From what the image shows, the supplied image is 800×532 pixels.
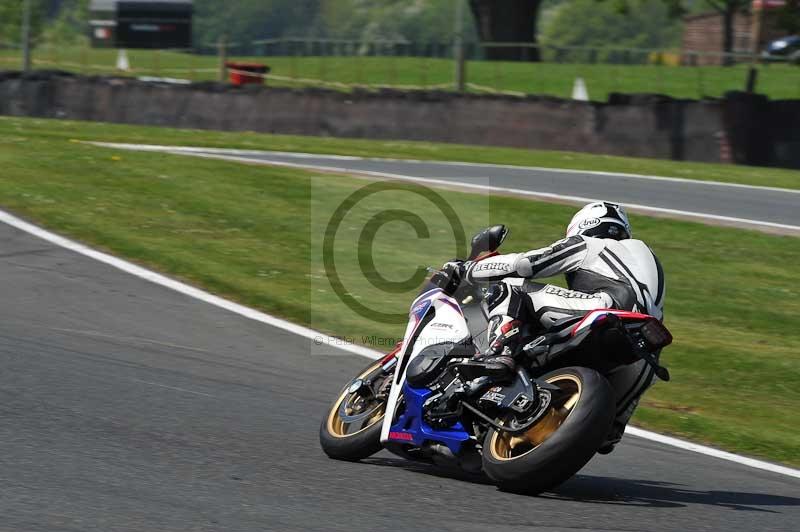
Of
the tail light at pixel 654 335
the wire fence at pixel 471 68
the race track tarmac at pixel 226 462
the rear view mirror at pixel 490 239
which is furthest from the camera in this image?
the wire fence at pixel 471 68

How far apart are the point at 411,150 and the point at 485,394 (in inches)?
713

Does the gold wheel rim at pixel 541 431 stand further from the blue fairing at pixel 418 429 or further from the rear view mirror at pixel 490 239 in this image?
the rear view mirror at pixel 490 239

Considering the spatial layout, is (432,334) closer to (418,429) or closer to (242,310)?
(418,429)

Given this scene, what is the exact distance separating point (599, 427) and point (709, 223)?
1073 cm

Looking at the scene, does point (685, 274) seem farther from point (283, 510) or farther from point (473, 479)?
point (283, 510)

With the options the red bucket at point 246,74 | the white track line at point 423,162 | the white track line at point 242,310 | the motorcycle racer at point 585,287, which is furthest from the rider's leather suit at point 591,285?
the red bucket at point 246,74

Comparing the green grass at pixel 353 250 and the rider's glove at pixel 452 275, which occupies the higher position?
the rider's glove at pixel 452 275

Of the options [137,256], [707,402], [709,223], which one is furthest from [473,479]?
[709,223]

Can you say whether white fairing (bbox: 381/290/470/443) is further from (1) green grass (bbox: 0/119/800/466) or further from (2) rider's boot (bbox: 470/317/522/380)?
(1) green grass (bbox: 0/119/800/466)

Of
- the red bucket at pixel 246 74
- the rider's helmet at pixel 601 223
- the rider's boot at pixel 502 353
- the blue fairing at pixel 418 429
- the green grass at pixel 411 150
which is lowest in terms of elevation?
the blue fairing at pixel 418 429

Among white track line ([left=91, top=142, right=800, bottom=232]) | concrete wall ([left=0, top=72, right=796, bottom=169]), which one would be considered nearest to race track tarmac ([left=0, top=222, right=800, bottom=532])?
white track line ([left=91, top=142, right=800, bottom=232])

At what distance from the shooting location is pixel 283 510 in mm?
5105

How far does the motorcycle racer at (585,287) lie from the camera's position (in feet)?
19.5

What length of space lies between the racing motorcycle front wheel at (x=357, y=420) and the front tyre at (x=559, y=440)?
2.77 ft
